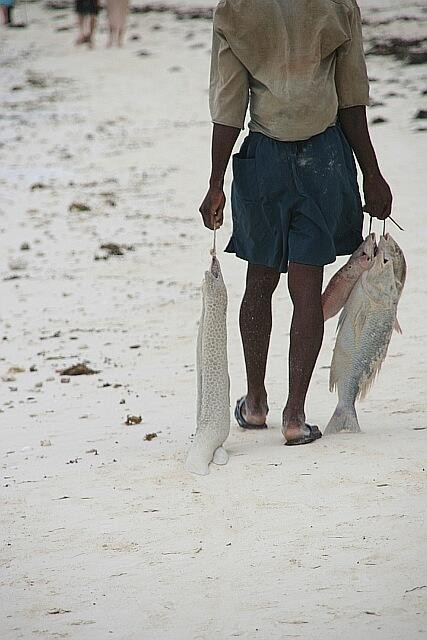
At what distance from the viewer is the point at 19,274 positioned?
7.77 meters

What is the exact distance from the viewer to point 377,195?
407 centimetres

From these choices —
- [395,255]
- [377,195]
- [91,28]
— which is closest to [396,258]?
[395,255]

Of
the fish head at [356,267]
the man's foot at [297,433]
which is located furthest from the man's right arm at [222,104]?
the man's foot at [297,433]

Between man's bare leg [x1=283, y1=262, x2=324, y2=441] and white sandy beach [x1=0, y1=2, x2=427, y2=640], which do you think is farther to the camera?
man's bare leg [x1=283, y1=262, x2=324, y2=441]

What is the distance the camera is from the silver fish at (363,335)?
162 inches

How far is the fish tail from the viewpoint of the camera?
4160 mm

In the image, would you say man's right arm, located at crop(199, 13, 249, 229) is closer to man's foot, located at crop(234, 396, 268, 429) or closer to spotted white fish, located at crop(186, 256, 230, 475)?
spotted white fish, located at crop(186, 256, 230, 475)

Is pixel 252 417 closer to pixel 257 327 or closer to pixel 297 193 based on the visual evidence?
pixel 257 327

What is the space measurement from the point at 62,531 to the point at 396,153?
7.59m

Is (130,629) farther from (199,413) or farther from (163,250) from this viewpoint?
(163,250)

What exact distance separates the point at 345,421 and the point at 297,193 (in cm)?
87

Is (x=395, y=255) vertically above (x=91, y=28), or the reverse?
(x=395, y=255)

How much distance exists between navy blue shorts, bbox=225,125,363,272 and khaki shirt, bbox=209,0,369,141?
7 centimetres

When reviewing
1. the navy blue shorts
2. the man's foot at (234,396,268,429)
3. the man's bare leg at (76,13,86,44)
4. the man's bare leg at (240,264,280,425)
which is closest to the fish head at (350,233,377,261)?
the navy blue shorts
